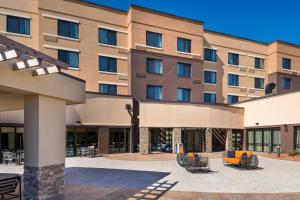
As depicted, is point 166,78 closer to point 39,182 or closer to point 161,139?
point 161,139

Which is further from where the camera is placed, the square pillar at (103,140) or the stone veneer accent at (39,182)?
the square pillar at (103,140)

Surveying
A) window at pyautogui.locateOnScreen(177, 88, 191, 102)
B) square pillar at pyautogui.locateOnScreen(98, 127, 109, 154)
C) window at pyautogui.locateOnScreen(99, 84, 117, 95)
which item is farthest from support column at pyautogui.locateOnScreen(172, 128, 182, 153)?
window at pyautogui.locateOnScreen(99, 84, 117, 95)

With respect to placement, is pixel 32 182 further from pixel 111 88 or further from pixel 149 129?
pixel 111 88

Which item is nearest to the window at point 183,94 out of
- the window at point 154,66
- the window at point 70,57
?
the window at point 154,66

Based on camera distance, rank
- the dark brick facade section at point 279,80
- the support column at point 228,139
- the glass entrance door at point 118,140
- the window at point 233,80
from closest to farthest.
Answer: the glass entrance door at point 118,140 < the support column at point 228,139 < the window at point 233,80 < the dark brick facade section at point 279,80

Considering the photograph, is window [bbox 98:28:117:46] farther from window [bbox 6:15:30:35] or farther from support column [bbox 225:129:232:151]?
support column [bbox 225:129:232:151]

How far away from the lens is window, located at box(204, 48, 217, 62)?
116 feet

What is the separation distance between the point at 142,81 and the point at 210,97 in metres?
10.7

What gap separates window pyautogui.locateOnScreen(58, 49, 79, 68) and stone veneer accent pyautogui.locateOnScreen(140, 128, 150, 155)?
32.7ft

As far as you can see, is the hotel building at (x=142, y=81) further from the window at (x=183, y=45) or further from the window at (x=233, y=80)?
the window at (x=233, y=80)

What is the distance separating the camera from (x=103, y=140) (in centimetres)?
2492

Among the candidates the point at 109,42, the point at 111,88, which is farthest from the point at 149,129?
the point at 109,42

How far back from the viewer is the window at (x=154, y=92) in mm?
30141

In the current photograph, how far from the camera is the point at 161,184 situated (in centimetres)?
1190
